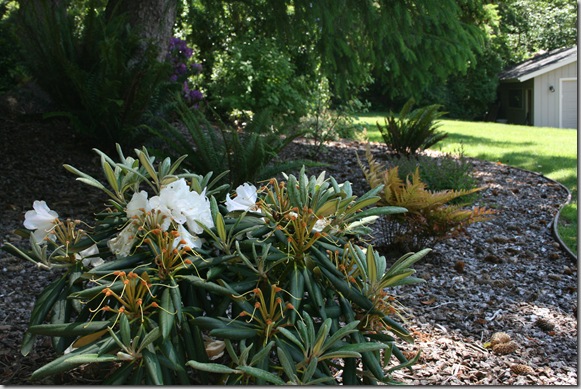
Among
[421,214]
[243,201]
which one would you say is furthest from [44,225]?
[421,214]

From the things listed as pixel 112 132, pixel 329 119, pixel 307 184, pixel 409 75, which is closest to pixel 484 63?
pixel 329 119

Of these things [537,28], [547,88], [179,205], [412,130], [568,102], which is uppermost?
[537,28]

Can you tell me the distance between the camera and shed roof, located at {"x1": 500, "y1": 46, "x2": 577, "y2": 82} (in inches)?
776

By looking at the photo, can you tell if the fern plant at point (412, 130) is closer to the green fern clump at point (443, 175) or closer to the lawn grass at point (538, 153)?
the lawn grass at point (538, 153)

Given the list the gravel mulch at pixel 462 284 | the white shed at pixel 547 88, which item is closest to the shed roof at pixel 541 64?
the white shed at pixel 547 88

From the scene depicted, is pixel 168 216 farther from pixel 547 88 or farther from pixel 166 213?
pixel 547 88

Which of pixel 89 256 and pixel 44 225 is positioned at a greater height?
pixel 44 225

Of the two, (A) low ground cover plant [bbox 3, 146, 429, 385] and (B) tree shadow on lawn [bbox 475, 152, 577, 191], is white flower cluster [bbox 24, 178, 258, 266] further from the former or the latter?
(B) tree shadow on lawn [bbox 475, 152, 577, 191]

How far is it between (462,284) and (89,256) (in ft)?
7.47

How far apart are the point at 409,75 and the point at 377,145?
1.47 metres

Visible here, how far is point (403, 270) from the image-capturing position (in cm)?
223

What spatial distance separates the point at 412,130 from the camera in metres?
6.70

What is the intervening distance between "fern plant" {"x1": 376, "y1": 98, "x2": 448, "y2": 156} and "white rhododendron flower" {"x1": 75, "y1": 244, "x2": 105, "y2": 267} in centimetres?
467

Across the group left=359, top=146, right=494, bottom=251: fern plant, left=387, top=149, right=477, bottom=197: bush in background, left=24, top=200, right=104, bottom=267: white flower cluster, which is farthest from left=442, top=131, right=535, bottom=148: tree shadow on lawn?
left=24, top=200, right=104, bottom=267: white flower cluster
